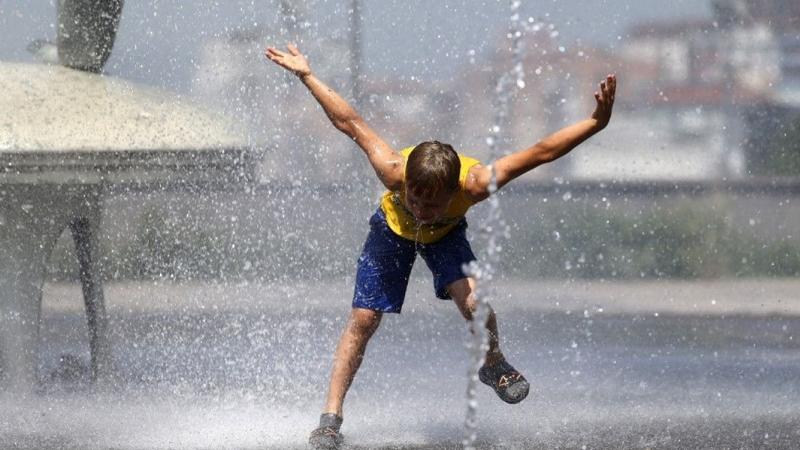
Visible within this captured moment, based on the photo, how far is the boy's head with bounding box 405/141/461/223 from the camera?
3223 mm

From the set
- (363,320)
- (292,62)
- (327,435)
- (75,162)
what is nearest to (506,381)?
(363,320)

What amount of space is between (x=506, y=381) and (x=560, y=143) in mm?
637

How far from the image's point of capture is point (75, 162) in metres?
4.31

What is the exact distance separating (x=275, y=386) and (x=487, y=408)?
2.15 feet

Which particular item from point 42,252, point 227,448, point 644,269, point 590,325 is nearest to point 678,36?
point 644,269

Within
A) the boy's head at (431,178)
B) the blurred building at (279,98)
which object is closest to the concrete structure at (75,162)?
the blurred building at (279,98)

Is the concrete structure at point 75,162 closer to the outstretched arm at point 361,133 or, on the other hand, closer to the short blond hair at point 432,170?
the outstretched arm at point 361,133

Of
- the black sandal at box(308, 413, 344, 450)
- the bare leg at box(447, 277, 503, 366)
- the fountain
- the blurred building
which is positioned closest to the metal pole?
the blurred building

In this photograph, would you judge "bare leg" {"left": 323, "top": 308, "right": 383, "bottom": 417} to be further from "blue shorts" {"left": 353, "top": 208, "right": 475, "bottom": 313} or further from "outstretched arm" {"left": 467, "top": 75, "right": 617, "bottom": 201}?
"outstretched arm" {"left": 467, "top": 75, "right": 617, "bottom": 201}

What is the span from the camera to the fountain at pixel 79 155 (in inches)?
168

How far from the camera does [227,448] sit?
3441 millimetres

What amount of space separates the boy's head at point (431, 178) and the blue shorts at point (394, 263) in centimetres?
24

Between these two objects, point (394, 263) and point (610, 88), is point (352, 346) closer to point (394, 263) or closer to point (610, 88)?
point (394, 263)

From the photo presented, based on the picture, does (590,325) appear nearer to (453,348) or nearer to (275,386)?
(453,348)
